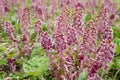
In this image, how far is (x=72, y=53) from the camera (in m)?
4.27

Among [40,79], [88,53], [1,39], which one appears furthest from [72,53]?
[1,39]

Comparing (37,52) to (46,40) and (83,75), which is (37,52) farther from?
(46,40)

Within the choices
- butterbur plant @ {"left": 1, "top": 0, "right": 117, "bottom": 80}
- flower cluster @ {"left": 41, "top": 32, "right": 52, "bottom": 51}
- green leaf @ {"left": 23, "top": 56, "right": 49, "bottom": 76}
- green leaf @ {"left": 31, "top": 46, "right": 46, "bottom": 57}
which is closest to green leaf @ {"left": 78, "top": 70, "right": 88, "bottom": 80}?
butterbur plant @ {"left": 1, "top": 0, "right": 117, "bottom": 80}

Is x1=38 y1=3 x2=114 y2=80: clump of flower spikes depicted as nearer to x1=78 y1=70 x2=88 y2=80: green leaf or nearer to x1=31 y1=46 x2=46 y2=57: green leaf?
x1=78 y1=70 x2=88 y2=80: green leaf

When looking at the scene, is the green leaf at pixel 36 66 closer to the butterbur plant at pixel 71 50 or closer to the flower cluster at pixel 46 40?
the butterbur plant at pixel 71 50

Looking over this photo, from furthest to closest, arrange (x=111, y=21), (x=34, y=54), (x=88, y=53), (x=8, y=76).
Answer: (x=111, y=21) → (x=34, y=54) → (x=8, y=76) → (x=88, y=53)

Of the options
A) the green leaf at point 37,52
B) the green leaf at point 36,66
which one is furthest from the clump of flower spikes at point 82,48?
the green leaf at point 37,52

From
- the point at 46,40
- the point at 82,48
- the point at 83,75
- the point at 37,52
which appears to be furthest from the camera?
the point at 37,52

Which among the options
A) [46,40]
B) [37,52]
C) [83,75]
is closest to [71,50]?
[83,75]

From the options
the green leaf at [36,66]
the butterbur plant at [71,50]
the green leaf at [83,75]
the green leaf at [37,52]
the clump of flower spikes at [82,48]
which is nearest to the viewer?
the clump of flower spikes at [82,48]

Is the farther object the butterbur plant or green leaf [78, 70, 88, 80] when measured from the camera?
green leaf [78, 70, 88, 80]

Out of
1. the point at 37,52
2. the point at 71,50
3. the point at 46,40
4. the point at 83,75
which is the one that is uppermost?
the point at 46,40

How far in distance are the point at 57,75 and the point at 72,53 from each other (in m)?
0.41

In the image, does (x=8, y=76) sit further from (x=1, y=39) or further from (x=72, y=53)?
(x=1, y=39)
